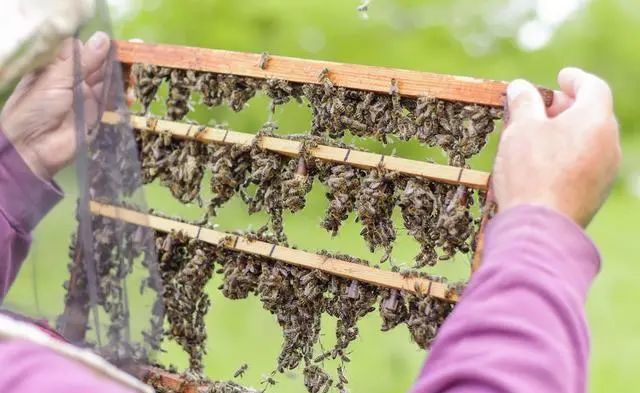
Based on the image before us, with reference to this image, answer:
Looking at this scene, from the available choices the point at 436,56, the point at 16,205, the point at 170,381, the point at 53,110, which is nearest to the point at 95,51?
the point at 53,110

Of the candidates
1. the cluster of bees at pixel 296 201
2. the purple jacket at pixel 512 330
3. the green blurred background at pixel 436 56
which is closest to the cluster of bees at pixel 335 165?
the cluster of bees at pixel 296 201

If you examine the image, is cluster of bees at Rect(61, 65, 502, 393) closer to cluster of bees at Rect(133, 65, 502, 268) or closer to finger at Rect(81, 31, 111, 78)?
cluster of bees at Rect(133, 65, 502, 268)

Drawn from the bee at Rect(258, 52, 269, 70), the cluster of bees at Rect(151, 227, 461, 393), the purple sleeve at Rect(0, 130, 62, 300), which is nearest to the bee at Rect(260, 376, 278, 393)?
the cluster of bees at Rect(151, 227, 461, 393)

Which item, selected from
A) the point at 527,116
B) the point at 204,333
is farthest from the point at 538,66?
the point at 527,116

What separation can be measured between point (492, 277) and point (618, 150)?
301 millimetres

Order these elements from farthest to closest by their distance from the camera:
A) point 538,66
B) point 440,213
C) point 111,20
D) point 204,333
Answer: point 538,66
point 204,333
point 111,20
point 440,213

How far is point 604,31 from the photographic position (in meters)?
7.63

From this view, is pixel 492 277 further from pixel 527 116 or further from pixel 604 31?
pixel 604 31

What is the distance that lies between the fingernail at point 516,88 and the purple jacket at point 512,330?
363 mm

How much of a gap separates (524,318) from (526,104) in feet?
1.42

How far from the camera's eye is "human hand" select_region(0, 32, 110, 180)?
180 cm

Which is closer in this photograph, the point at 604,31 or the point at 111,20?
the point at 111,20

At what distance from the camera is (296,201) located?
2.03 m

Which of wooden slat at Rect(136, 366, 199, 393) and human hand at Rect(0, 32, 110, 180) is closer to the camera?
human hand at Rect(0, 32, 110, 180)
